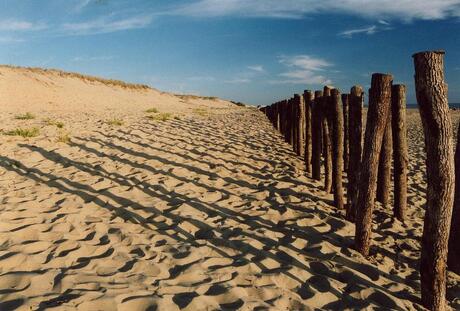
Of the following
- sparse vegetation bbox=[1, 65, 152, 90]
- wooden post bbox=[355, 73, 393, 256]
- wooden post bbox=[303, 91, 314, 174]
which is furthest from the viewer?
sparse vegetation bbox=[1, 65, 152, 90]

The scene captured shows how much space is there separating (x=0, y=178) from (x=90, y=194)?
1.88m

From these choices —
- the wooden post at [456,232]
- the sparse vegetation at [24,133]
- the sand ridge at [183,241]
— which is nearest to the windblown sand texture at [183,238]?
the sand ridge at [183,241]

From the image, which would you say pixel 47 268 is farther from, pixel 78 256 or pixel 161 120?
pixel 161 120

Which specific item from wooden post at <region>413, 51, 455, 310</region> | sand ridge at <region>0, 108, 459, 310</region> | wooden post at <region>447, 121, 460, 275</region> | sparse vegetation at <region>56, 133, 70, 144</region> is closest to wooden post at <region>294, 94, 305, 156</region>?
sand ridge at <region>0, 108, 459, 310</region>

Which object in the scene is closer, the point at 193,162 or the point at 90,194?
the point at 90,194

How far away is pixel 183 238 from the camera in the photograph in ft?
15.2

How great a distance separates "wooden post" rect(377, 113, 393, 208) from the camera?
566 centimetres

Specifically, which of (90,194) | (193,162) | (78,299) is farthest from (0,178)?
(78,299)

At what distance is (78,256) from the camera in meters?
3.99

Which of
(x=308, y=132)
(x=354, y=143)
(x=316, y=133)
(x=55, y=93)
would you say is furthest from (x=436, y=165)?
(x=55, y=93)

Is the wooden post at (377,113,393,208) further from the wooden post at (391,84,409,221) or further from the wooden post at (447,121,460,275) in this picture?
the wooden post at (447,121,460,275)

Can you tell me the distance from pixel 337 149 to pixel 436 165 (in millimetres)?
2665

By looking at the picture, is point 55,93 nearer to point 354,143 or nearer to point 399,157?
point 354,143

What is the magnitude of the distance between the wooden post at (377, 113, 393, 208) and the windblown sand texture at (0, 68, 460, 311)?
259 millimetres
